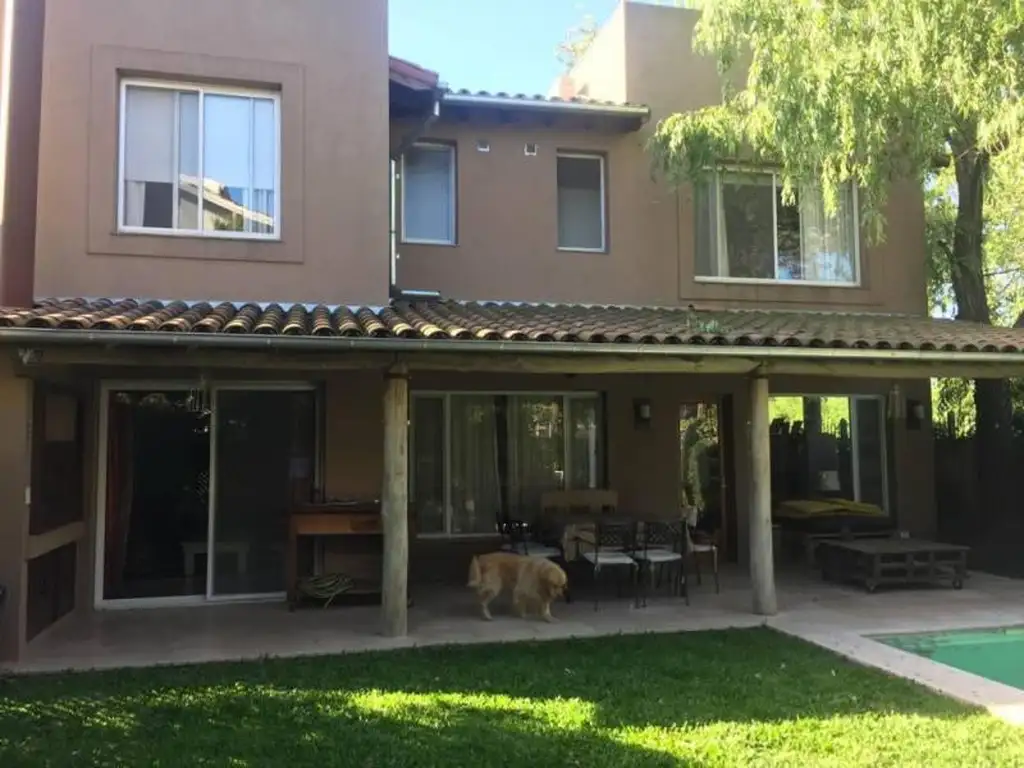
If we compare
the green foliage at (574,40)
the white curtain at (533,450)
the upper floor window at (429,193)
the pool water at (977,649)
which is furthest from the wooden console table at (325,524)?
the green foliage at (574,40)

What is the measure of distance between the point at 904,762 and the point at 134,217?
892cm

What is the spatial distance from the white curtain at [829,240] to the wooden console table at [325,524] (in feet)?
25.8

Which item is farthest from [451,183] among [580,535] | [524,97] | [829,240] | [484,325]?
[829,240]

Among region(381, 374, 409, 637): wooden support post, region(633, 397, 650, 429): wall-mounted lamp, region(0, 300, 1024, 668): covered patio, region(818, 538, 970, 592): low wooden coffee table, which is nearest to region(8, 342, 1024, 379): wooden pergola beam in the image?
region(0, 300, 1024, 668): covered patio

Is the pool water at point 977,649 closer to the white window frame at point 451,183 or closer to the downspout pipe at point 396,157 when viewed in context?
the downspout pipe at point 396,157

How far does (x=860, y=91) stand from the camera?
9.33 meters

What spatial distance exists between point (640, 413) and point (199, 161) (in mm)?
6760

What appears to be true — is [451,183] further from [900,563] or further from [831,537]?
[900,563]

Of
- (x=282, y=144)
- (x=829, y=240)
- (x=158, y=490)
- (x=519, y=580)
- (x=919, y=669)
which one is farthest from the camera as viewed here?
(x=829, y=240)

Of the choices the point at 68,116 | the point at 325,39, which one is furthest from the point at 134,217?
the point at 325,39

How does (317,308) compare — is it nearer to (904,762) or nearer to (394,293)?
(394,293)

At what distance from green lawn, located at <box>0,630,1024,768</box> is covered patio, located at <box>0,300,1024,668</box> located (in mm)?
966

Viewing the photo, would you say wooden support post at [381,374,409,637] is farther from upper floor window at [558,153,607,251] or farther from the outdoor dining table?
upper floor window at [558,153,607,251]

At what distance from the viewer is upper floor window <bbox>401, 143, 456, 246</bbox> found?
40.8 ft
